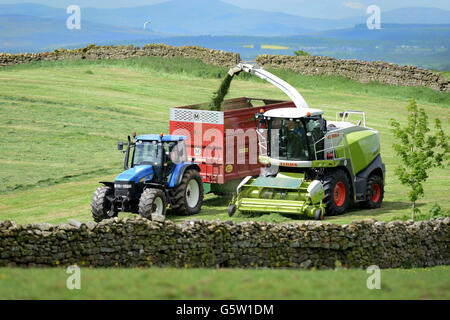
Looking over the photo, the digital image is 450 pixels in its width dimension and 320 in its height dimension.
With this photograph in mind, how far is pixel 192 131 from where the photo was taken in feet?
72.9

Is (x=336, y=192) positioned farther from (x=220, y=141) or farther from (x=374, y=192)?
(x=220, y=141)

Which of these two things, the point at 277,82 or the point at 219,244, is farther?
the point at 277,82

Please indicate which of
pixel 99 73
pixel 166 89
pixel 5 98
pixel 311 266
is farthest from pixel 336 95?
pixel 311 266

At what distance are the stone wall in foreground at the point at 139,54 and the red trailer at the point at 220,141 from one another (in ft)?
104

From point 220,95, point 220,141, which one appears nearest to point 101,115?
point 220,95

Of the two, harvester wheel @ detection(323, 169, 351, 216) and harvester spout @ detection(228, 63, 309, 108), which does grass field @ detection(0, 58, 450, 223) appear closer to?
harvester wheel @ detection(323, 169, 351, 216)

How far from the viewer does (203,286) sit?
11.4 m

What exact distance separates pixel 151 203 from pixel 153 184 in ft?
2.29

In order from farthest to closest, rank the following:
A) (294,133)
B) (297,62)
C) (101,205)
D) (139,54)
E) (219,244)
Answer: (139,54), (297,62), (294,133), (101,205), (219,244)

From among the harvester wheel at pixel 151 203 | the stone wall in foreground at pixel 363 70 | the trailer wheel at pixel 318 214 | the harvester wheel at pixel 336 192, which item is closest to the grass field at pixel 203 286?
the harvester wheel at pixel 151 203

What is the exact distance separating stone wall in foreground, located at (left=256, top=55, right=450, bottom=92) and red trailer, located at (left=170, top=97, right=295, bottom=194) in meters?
31.8

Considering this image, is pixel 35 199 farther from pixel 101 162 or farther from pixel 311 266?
pixel 311 266

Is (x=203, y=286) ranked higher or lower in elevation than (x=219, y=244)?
higher
